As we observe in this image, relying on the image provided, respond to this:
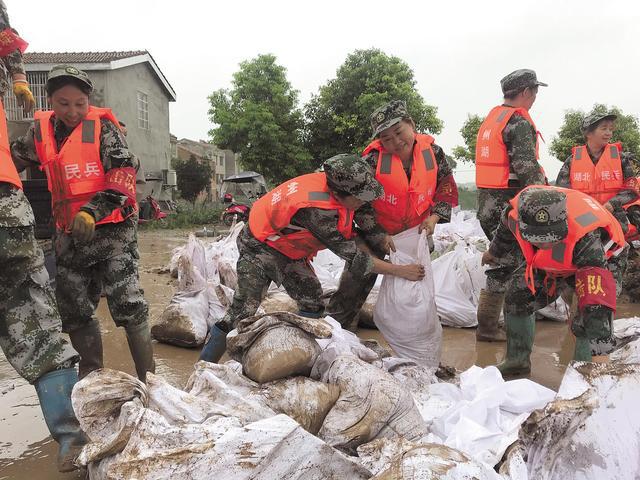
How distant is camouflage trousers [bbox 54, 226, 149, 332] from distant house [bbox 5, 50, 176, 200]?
10.6 m

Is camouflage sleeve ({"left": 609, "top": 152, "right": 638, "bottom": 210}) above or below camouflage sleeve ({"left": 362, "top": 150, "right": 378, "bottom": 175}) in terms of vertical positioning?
below

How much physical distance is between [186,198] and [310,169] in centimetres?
596

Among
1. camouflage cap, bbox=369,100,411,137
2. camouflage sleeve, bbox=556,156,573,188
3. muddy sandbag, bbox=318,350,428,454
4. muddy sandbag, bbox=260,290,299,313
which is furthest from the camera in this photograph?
camouflage sleeve, bbox=556,156,573,188

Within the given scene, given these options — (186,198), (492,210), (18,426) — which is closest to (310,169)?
(186,198)

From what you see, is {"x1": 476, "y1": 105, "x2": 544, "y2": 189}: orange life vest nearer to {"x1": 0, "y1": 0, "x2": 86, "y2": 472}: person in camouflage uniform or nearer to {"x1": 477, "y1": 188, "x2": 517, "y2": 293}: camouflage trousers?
{"x1": 477, "y1": 188, "x2": 517, "y2": 293}: camouflage trousers

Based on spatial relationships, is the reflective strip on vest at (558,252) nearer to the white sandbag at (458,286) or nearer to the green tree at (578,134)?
the white sandbag at (458,286)

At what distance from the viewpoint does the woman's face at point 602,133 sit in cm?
411

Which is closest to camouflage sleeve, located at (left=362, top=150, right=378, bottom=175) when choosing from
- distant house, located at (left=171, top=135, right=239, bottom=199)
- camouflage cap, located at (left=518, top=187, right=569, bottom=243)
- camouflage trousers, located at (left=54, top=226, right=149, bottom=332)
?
camouflage cap, located at (left=518, top=187, right=569, bottom=243)

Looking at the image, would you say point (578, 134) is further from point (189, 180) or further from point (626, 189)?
point (189, 180)

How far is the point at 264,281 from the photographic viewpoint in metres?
2.75

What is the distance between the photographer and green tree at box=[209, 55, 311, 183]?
64.9ft

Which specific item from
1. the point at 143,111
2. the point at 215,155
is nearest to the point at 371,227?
the point at 143,111

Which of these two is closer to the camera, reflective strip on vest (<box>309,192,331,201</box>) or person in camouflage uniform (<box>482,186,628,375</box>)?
person in camouflage uniform (<box>482,186,628,375</box>)

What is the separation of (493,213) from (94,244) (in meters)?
2.60
